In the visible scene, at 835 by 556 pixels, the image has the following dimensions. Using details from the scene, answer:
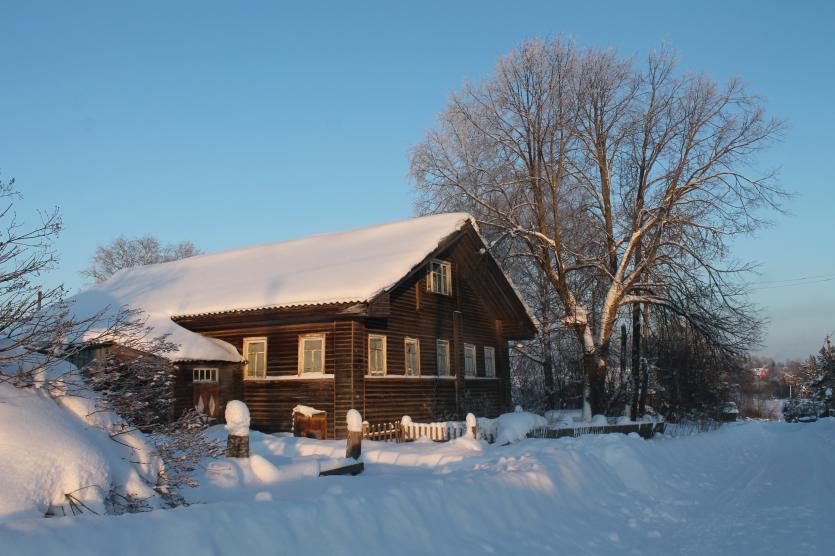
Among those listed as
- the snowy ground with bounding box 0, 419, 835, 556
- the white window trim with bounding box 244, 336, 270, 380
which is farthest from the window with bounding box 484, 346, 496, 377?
the snowy ground with bounding box 0, 419, 835, 556

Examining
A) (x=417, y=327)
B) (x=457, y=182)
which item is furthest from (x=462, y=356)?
(x=457, y=182)

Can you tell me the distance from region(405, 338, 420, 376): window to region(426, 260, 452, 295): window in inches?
81.1

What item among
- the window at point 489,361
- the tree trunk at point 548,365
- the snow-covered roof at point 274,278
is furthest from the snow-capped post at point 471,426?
the tree trunk at point 548,365

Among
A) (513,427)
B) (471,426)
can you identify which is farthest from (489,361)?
(471,426)

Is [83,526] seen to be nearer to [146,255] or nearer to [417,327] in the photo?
[417,327]

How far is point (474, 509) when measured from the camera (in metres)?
8.95

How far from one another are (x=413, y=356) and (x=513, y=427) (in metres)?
6.27

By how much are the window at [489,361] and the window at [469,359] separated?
1119 mm

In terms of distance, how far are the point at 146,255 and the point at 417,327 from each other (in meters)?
43.2

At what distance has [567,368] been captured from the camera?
127ft

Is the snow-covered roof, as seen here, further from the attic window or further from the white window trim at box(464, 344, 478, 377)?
the white window trim at box(464, 344, 478, 377)

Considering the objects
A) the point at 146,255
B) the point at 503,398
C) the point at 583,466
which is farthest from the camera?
the point at 146,255

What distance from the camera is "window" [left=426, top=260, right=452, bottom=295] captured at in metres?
23.5

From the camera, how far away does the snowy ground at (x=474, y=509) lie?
5719 millimetres
